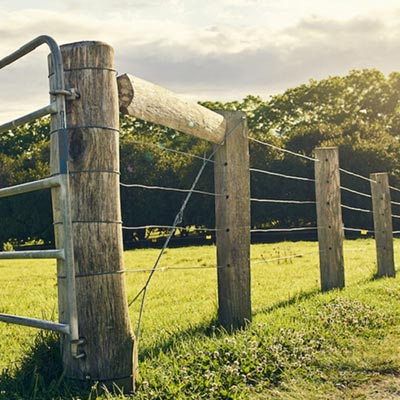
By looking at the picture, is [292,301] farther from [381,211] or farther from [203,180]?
[203,180]

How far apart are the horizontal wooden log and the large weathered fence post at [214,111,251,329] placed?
8.7 inches

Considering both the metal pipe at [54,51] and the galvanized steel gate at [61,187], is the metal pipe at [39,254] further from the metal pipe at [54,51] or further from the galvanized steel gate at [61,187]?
the metal pipe at [54,51]

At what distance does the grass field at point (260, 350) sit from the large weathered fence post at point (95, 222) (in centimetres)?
20

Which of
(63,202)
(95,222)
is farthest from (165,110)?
(63,202)

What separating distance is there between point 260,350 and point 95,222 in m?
1.76

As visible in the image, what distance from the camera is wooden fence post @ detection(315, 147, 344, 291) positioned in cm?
871

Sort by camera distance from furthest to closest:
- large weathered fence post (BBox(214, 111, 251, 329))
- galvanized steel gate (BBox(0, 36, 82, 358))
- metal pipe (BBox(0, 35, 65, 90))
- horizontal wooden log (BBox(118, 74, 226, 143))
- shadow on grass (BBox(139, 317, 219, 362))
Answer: large weathered fence post (BBox(214, 111, 251, 329)) → shadow on grass (BBox(139, 317, 219, 362)) → horizontal wooden log (BBox(118, 74, 226, 143)) → metal pipe (BBox(0, 35, 65, 90)) → galvanized steel gate (BBox(0, 36, 82, 358))

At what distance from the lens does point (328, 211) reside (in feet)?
28.9

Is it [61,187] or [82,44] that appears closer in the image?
[61,187]

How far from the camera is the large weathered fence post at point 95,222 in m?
3.84

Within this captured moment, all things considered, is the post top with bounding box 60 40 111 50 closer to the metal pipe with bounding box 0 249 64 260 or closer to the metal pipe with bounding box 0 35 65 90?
the metal pipe with bounding box 0 35 65 90

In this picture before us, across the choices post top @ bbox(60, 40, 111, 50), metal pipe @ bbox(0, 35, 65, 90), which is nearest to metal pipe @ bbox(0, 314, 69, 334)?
metal pipe @ bbox(0, 35, 65, 90)

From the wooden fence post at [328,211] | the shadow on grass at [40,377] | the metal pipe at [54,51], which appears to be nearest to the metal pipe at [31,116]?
the metal pipe at [54,51]

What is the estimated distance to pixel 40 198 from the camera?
105 ft
